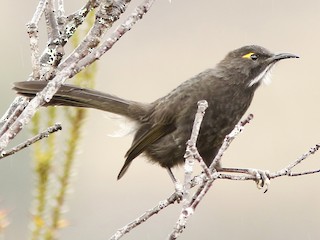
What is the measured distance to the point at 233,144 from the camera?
20.7m

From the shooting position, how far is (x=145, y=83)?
25031 millimetres

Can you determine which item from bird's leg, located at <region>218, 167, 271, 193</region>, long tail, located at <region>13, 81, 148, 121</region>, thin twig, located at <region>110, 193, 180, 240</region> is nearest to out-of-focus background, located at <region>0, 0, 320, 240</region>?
long tail, located at <region>13, 81, 148, 121</region>

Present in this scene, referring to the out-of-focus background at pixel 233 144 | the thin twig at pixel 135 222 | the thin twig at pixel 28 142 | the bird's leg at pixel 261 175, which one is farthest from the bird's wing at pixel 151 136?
the out-of-focus background at pixel 233 144

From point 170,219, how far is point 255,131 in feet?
14.4

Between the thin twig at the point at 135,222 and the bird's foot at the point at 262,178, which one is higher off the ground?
the bird's foot at the point at 262,178

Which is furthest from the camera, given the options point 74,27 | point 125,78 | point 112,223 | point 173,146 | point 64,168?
point 125,78

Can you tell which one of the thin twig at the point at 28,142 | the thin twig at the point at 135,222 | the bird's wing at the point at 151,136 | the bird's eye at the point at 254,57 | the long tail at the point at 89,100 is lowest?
the thin twig at the point at 135,222

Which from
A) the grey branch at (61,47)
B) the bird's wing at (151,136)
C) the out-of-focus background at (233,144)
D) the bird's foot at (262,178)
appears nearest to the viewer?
the grey branch at (61,47)

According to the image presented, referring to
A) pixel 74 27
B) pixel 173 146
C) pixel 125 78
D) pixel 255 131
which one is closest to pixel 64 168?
pixel 74 27

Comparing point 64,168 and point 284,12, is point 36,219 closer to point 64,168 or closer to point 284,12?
point 64,168

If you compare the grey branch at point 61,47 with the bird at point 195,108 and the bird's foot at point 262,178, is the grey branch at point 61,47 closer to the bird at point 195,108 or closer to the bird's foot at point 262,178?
the bird's foot at point 262,178

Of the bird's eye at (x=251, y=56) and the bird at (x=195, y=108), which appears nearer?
the bird at (x=195, y=108)

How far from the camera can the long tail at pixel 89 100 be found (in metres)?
4.48

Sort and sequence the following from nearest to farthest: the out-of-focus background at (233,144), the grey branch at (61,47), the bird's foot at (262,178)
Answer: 1. the grey branch at (61,47)
2. the bird's foot at (262,178)
3. the out-of-focus background at (233,144)
